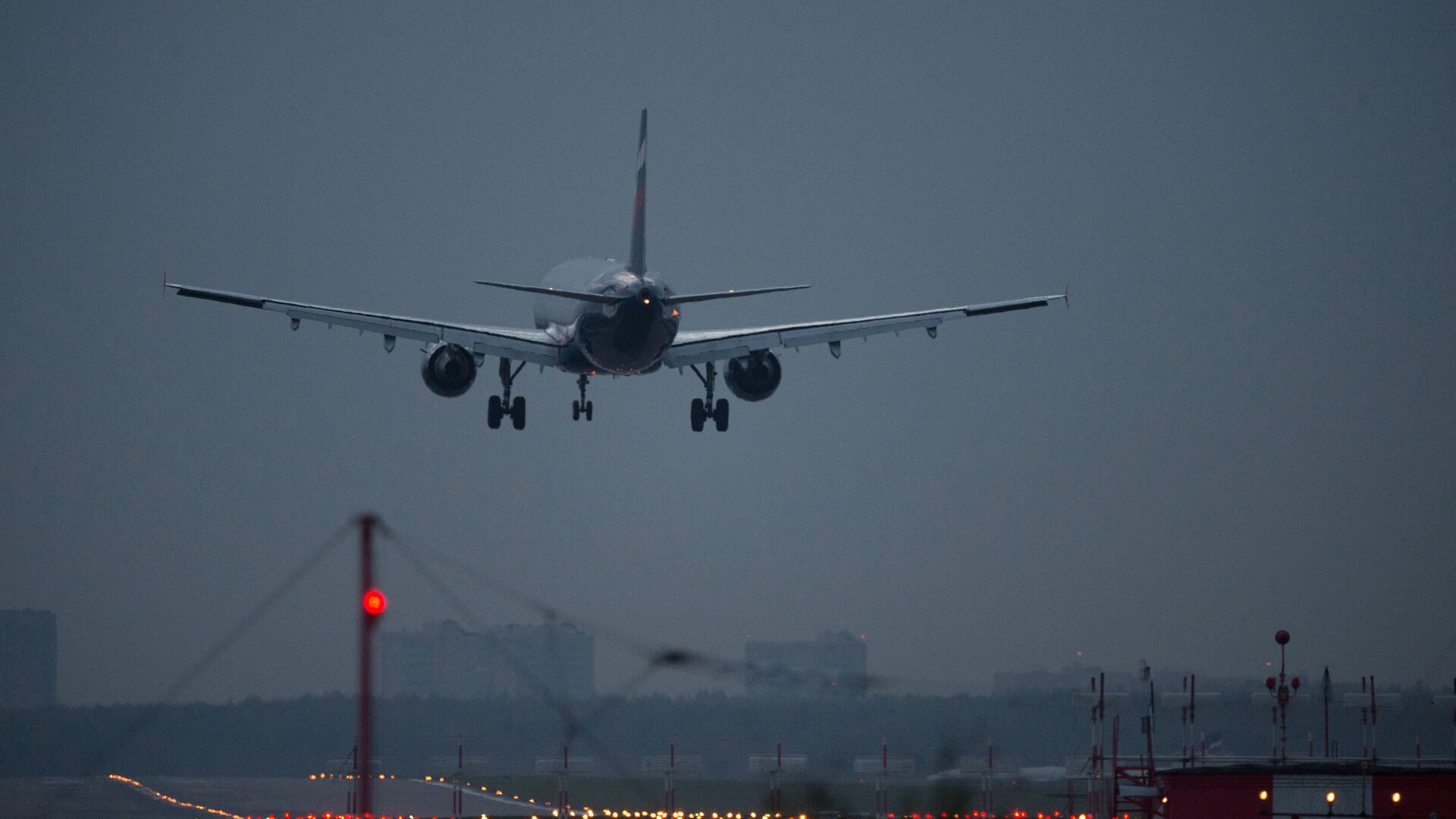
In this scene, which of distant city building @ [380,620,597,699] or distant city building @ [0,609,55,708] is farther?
distant city building @ [0,609,55,708]

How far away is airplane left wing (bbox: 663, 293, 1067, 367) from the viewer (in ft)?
250

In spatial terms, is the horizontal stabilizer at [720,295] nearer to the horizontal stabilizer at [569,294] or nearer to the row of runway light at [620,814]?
the horizontal stabilizer at [569,294]

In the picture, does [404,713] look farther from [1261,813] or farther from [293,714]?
[1261,813]

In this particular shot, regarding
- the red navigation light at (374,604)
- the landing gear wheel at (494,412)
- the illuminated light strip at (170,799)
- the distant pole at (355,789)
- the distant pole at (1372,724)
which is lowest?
the illuminated light strip at (170,799)

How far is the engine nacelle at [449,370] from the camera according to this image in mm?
74562

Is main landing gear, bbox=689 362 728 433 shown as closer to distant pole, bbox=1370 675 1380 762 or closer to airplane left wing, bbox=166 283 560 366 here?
airplane left wing, bbox=166 283 560 366

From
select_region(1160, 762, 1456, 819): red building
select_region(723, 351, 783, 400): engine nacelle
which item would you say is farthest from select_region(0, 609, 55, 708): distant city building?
select_region(1160, 762, 1456, 819): red building

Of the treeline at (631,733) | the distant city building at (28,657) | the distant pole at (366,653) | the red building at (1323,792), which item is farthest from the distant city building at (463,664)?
the distant pole at (366,653)

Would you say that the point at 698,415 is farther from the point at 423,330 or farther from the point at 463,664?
the point at 463,664

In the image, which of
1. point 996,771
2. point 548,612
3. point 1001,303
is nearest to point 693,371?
point 1001,303

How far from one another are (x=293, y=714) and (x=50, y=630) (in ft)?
47.5

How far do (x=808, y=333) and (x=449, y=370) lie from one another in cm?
1566

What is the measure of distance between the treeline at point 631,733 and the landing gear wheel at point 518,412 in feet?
41.8

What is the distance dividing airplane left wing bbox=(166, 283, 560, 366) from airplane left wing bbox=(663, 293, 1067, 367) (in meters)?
5.75
